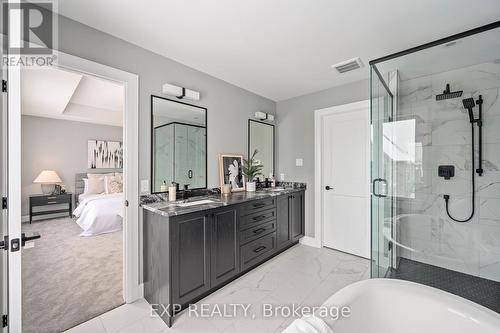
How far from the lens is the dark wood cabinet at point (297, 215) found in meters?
3.43

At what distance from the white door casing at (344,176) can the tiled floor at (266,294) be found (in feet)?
0.98

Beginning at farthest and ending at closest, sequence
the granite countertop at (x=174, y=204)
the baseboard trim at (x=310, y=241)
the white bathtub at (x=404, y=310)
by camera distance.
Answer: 1. the baseboard trim at (x=310, y=241)
2. the granite countertop at (x=174, y=204)
3. the white bathtub at (x=404, y=310)

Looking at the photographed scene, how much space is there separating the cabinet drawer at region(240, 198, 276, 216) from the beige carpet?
4.97 ft

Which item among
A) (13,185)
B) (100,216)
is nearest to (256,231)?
(13,185)

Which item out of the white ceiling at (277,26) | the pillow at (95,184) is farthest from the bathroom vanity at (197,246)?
the pillow at (95,184)

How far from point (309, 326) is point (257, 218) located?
174 cm

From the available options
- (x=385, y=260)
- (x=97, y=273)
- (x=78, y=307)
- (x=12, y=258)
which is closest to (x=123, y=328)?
(x=78, y=307)

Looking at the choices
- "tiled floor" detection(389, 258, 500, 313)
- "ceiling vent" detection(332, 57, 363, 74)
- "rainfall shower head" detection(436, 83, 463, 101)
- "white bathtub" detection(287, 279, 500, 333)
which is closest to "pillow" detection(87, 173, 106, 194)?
"ceiling vent" detection(332, 57, 363, 74)

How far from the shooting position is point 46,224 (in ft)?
15.5

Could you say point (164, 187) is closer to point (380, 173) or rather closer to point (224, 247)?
point (224, 247)

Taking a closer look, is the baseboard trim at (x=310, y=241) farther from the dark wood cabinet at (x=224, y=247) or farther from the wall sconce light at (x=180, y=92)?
the wall sconce light at (x=180, y=92)

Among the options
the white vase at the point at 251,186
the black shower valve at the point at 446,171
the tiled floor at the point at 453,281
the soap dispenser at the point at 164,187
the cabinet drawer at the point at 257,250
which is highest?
the black shower valve at the point at 446,171

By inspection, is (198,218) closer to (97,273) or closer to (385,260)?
(97,273)

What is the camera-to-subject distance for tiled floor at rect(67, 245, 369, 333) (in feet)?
5.94
